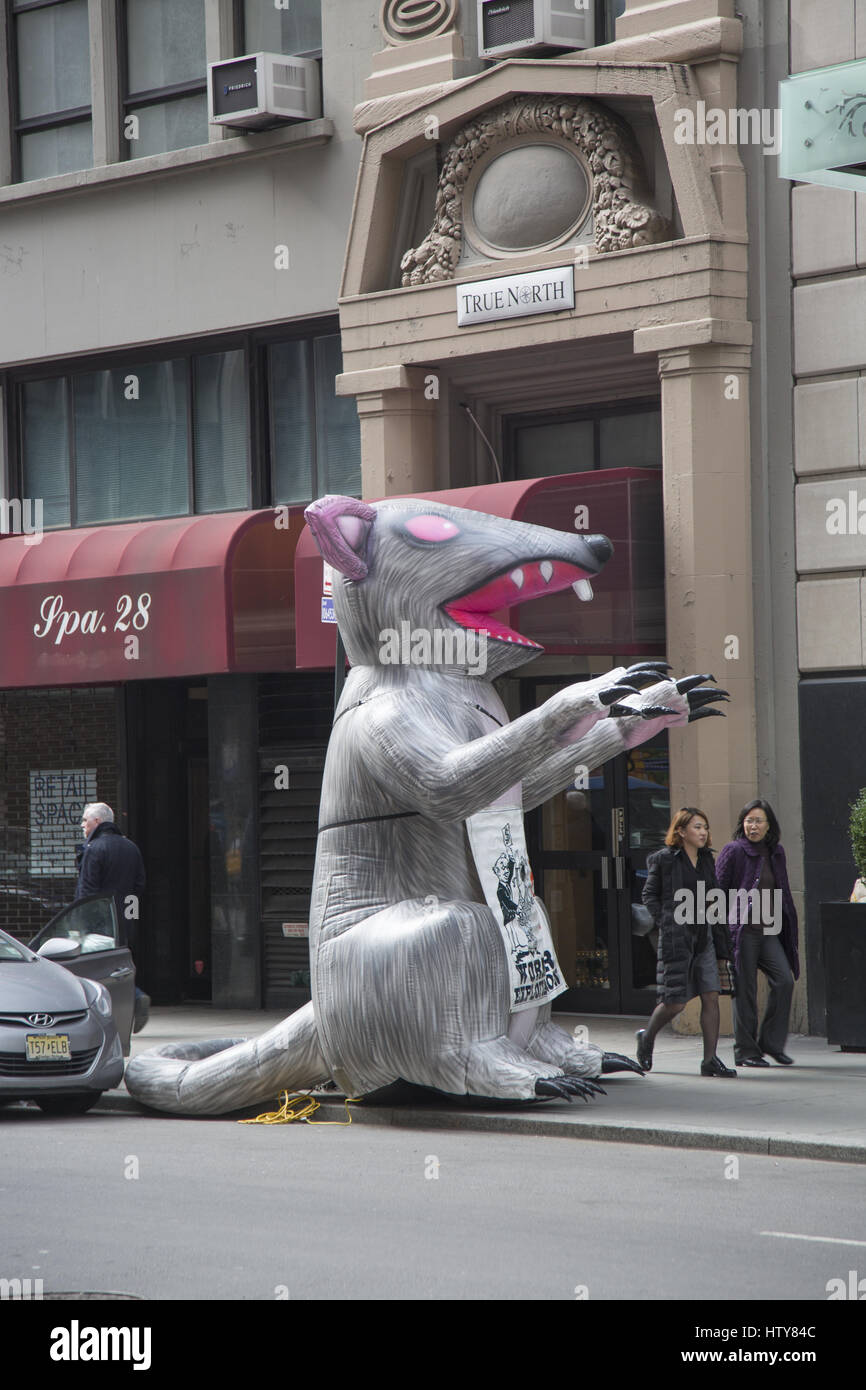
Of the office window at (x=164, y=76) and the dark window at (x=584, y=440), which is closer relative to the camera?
the dark window at (x=584, y=440)

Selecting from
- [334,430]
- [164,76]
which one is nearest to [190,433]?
[334,430]

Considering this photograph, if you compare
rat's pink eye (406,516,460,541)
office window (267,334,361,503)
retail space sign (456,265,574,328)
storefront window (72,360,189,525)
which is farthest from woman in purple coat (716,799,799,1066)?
storefront window (72,360,189,525)

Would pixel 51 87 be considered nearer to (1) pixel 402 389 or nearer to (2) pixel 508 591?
(1) pixel 402 389

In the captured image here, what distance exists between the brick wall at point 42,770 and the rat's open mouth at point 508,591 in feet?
27.2

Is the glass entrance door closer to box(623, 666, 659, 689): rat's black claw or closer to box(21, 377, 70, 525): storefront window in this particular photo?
box(623, 666, 659, 689): rat's black claw

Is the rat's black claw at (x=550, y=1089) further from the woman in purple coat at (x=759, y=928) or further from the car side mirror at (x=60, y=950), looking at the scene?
the car side mirror at (x=60, y=950)

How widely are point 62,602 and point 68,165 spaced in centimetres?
452

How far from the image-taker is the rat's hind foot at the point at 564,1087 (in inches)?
413

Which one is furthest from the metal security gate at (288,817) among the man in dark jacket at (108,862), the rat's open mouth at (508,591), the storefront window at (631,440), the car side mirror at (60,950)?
the rat's open mouth at (508,591)

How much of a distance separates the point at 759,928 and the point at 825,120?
16.1 feet

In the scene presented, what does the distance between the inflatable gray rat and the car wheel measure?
3.45ft

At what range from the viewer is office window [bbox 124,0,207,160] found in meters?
18.1

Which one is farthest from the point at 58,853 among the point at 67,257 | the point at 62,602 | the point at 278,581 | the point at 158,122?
the point at 158,122

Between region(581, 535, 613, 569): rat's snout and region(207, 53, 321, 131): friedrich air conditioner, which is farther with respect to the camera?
region(207, 53, 321, 131): friedrich air conditioner
